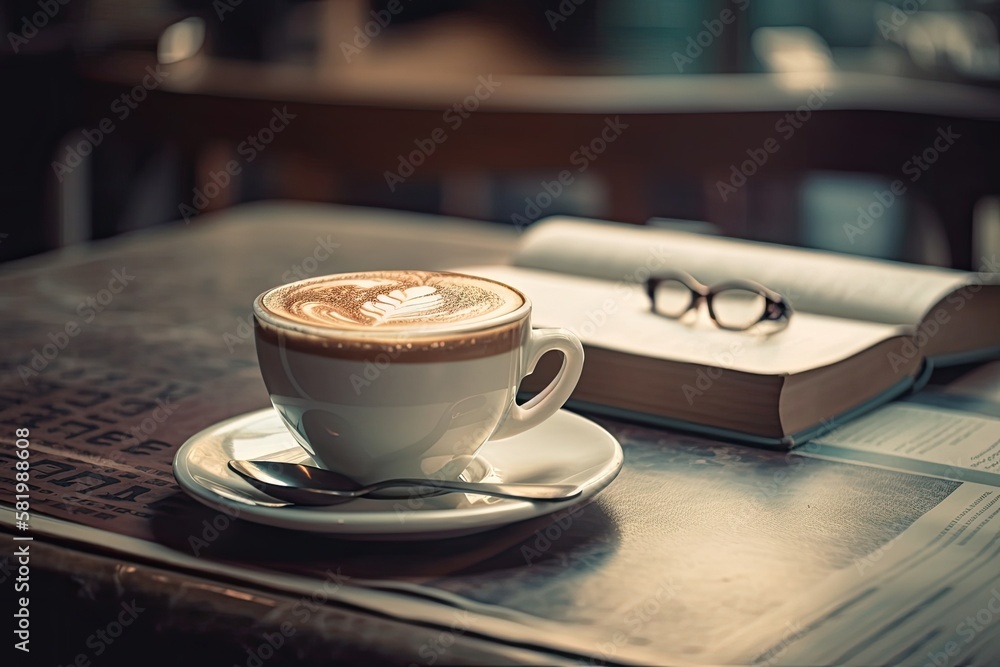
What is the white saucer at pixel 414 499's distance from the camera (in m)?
0.44

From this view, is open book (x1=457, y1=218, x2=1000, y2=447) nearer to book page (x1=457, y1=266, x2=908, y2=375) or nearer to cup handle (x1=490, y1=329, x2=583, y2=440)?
book page (x1=457, y1=266, x2=908, y2=375)

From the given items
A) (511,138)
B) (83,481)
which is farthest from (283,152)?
(83,481)

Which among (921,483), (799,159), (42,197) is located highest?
(921,483)

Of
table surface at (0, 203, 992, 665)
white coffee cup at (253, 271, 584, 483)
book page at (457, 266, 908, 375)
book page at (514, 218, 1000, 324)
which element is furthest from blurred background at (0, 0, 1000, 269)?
white coffee cup at (253, 271, 584, 483)

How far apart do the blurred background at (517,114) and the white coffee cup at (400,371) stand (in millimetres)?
1581

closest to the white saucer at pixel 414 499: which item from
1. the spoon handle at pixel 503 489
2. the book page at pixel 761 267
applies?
the spoon handle at pixel 503 489

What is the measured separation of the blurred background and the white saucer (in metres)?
1.54

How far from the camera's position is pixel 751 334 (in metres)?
0.70

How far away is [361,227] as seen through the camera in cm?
130

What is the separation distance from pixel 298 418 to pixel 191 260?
2.15ft

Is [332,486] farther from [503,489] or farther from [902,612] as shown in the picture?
[902,612]

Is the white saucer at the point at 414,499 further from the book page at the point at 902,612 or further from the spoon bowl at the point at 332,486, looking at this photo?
the book page at the point at 902,612

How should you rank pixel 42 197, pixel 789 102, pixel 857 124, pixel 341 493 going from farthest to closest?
pixel 42 197, pixel 789 102, pixel 857 124, pixel 341 493

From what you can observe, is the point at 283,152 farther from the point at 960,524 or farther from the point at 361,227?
the point at 960,524
